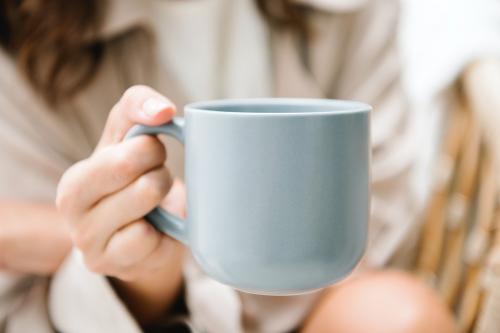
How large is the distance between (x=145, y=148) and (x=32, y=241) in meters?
0.16

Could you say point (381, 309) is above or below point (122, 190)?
below

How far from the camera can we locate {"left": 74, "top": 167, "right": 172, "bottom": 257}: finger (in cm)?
27

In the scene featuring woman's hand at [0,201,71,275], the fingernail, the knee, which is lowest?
the knee

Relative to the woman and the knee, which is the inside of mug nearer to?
the woman

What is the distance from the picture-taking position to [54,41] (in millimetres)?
404

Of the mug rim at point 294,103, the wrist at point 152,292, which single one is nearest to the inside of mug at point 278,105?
the mug rim at point 294,103

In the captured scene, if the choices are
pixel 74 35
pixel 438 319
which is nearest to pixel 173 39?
pixel 74 35

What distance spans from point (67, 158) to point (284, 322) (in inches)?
8.5

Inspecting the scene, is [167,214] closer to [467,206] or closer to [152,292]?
[152,292]

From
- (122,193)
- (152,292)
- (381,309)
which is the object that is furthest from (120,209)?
(381,309)

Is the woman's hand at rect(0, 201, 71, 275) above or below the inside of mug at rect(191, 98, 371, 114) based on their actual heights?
below

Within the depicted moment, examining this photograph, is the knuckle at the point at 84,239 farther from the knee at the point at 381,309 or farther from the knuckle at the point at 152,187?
the knee at the point at 381,309

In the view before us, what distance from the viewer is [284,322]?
0.45 m

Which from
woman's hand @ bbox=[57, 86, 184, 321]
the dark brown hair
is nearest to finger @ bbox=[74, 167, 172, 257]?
woman's hand @ bbox=[57, 86, 184, 321]
